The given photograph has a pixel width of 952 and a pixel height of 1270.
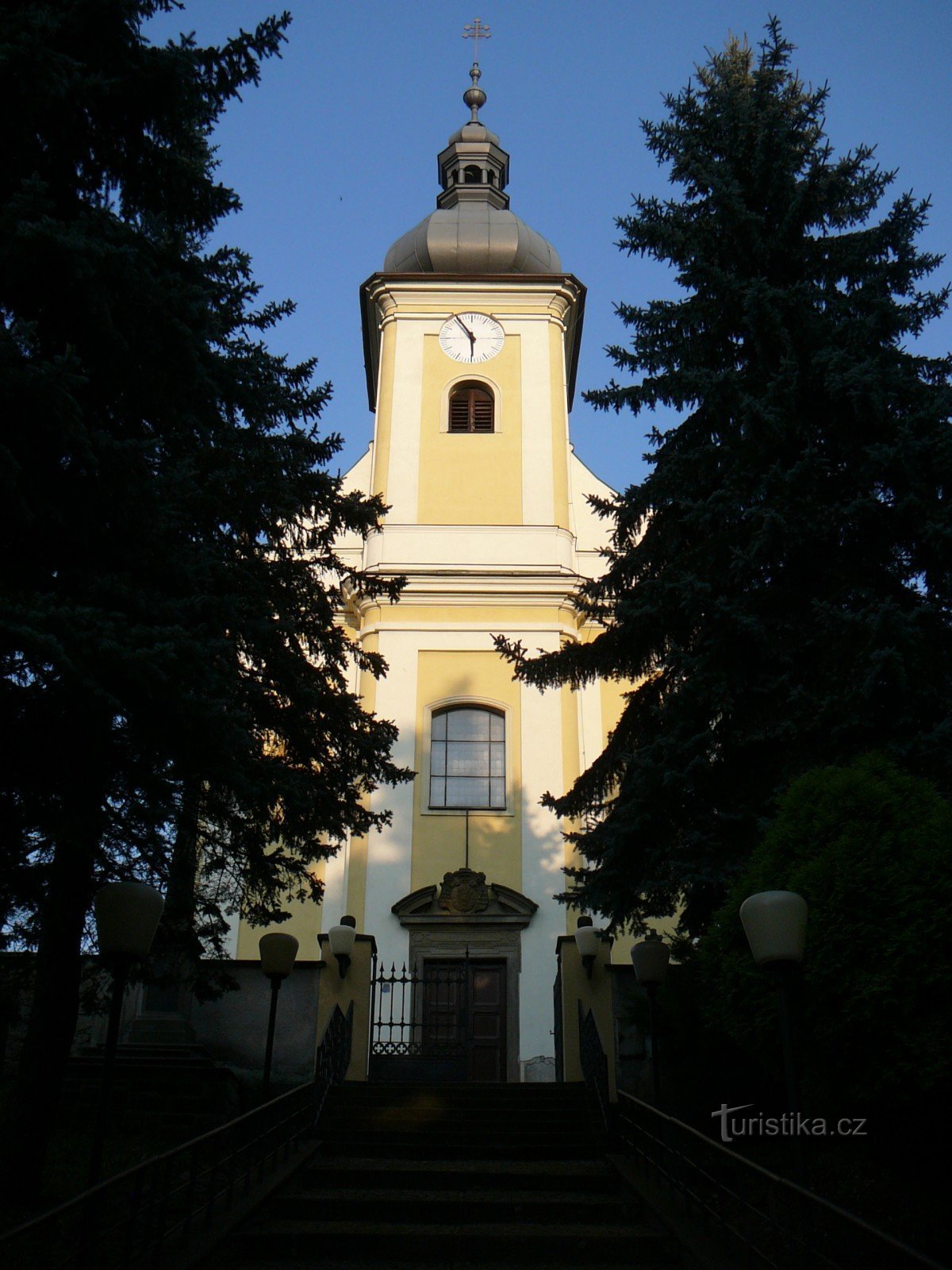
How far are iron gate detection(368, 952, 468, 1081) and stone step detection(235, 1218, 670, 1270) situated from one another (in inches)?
214

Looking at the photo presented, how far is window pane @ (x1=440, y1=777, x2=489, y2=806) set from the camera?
19.1 meters

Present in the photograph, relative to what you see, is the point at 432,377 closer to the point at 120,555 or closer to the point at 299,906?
the point at 299,906

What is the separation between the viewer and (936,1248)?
22.7ft

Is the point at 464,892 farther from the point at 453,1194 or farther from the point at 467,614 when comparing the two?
the point at 453,1194

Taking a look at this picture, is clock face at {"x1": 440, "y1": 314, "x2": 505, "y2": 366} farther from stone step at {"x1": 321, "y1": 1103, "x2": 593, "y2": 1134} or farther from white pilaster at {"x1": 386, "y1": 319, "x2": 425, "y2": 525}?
stone step at {"x1": 321, "y1": 1103, "x2": 593, "y2": 1134}

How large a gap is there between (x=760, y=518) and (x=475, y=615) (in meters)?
10.9

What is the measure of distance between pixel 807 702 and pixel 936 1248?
3.76 m

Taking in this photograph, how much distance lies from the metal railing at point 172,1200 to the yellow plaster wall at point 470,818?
23.6ft

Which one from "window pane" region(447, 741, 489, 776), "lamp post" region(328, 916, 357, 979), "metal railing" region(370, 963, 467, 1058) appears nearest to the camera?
"lamp post" region(328, 916, 357, 979)

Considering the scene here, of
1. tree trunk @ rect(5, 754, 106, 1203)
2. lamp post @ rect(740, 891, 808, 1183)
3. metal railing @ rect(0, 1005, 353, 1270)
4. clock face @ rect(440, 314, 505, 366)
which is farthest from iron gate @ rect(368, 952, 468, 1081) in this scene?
clock face @ rect(440, 314, 505, 366)

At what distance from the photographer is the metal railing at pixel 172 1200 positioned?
6020 millimetres

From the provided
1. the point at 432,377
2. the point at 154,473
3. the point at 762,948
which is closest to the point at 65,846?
the point at 154,473

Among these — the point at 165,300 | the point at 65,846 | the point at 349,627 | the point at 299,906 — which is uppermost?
the point at 349,627

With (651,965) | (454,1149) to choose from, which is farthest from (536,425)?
(454,1149)
